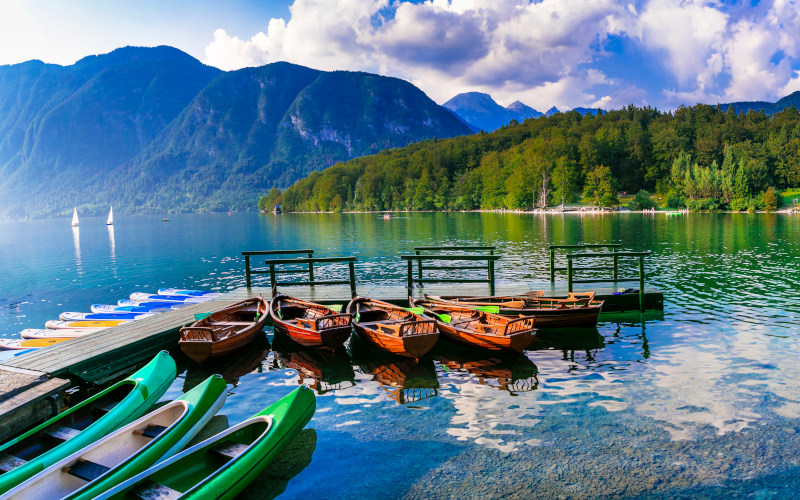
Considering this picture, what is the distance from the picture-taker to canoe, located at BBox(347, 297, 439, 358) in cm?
1293

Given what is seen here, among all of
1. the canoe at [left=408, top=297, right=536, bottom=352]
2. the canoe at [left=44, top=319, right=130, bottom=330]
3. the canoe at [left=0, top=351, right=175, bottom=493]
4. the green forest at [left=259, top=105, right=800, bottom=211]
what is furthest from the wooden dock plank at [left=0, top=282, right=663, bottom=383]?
the green forest at [left=259, top=105, right=800, bottom=211]

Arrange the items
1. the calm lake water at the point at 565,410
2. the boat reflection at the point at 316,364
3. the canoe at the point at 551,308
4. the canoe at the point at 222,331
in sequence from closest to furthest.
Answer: the calm lake water at the point at 565,410 → the boat reflection at the point at 316,364 → the canoe at the point at 222,331 → the canoe at the point at 551,308

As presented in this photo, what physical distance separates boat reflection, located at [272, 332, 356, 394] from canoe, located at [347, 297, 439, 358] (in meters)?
1.13

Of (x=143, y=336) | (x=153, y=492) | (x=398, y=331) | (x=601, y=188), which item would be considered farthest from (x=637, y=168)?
(x=153, y=492)

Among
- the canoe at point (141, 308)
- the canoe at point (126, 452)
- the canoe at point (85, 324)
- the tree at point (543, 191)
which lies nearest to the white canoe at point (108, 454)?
the canoe at point (126, 452)

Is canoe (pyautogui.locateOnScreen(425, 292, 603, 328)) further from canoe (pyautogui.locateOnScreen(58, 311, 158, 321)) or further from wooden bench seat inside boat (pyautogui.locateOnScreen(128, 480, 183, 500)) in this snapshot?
canoe (pyautogui.locateOnScreen(58, 311, 158, 321))

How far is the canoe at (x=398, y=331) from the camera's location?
42.4 feet

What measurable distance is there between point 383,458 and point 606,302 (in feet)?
43.0

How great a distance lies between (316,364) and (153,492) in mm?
8262

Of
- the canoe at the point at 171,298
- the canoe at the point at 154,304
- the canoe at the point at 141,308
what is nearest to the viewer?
the canoe at the point at 141,308

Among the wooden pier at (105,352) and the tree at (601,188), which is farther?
the tree at (601,188)

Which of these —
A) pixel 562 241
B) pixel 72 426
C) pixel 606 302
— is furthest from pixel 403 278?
pixel 562 241

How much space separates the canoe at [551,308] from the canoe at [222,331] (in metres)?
6.28

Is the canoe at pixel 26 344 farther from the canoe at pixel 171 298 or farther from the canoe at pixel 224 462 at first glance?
the canoe at pixel 224 462
